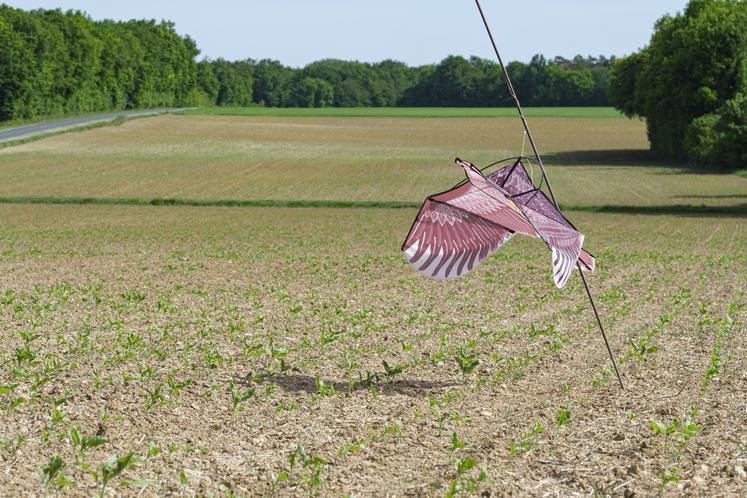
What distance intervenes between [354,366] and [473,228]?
2182 mm

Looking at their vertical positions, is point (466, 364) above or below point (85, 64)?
below

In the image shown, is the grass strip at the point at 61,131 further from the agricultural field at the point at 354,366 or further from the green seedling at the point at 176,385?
the green seedling at the point at 176,385

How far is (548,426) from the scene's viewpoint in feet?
30.5

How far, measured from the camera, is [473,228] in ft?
34.0

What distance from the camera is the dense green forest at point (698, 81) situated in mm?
61781

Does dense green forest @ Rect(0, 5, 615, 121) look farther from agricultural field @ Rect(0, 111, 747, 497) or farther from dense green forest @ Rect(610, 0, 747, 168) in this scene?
agricultural field @ Rect(0, 111, 747, 497)

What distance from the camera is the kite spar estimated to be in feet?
33.1

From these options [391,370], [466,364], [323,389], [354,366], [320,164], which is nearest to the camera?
[323,389]

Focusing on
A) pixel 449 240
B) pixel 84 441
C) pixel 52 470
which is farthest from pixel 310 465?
pixel 449 240

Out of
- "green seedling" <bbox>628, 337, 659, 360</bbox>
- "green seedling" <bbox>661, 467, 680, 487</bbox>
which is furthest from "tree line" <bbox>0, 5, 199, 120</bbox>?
"green seedling" <bbox>661, 467, 680, 487</bbox>

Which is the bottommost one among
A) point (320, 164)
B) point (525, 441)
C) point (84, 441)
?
point (320, 164)

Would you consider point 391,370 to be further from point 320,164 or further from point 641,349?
point 320,164

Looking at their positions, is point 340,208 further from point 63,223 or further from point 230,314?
point 230,314

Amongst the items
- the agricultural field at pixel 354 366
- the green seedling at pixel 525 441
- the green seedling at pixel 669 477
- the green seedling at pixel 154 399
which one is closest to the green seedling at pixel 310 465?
the agricultural field at pixel 354 366
